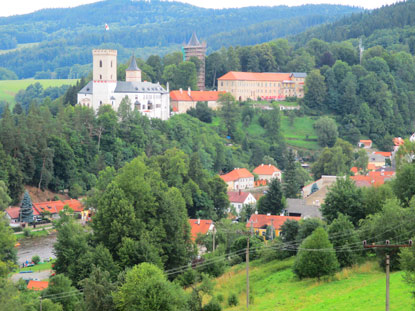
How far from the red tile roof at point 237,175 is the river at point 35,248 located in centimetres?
2491

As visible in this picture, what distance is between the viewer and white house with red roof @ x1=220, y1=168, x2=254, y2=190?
77125mm

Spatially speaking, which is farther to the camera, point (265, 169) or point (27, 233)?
point (265, 169)

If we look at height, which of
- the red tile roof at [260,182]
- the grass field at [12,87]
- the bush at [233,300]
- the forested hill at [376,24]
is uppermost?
the forested hill at [376,24]

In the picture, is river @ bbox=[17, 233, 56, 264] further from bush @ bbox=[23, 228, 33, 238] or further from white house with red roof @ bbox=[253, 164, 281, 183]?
white house with red roof @ bbox=[253, 164, 281, 183]

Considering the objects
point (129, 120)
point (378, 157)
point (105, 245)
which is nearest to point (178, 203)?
point (105, 245)

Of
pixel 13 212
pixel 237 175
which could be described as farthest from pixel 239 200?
pixel 13 212

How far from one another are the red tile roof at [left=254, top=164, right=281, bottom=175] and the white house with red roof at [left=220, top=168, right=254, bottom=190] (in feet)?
8.56

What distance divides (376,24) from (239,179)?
9081 cm

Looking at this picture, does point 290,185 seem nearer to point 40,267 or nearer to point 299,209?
point 299,209

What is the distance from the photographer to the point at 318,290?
1180 inches

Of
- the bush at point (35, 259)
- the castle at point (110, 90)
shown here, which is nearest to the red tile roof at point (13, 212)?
the bush at point (35, 259)

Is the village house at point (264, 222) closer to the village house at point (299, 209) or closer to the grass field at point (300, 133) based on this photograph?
the village house at point (299, 209)

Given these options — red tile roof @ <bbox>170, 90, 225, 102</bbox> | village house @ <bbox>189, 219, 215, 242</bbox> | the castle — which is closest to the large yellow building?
red tile roof @ <bbox>170, 90, 225, 102</bbox>

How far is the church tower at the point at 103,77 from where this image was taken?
78.9 metres
